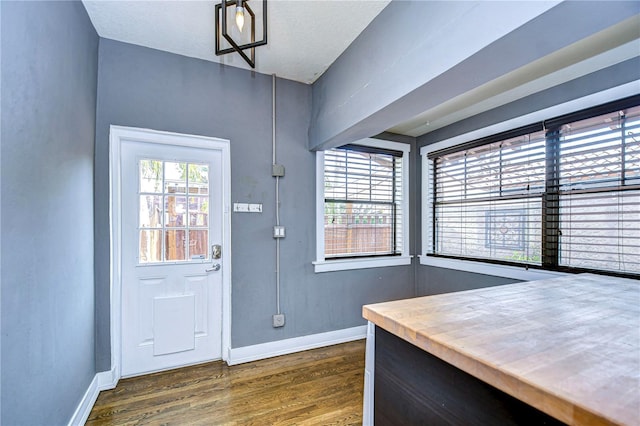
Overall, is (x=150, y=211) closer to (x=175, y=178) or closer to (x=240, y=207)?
(x=175, y=178)

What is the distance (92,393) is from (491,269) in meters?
3.49

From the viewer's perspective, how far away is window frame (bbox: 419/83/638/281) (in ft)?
7.03

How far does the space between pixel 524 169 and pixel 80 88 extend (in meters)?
3.58

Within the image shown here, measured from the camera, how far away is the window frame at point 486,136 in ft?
7.03

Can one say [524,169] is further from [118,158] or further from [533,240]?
[118,158]

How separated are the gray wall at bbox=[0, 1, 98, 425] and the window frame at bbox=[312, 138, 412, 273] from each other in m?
1.92

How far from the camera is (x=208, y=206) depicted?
2.66m

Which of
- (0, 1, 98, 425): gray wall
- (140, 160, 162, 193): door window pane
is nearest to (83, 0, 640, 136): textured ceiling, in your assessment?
(0, 1, 98, 425): gray wall

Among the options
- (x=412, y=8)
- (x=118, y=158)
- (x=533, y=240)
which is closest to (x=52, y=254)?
(x=118, y=158)

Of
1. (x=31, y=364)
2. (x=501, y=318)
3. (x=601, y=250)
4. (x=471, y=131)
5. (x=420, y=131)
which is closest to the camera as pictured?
(x=501, y=318)

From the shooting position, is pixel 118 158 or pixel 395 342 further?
pixel 118 158

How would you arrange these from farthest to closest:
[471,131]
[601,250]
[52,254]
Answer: [471,131] → [601,250] → [52,254]

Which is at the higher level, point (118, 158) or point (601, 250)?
point (118, 158)

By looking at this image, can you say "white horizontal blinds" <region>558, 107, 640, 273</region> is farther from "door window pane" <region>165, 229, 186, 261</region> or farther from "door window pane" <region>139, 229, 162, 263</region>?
"door window pane" <region>139, 229, 162, 263</region>
